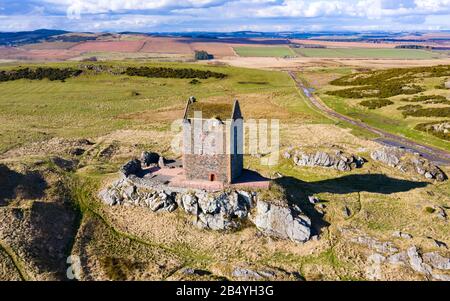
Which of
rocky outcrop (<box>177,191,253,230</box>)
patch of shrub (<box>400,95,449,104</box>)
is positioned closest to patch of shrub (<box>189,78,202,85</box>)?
patch of shrub (<box>400,95,449,104</box>)

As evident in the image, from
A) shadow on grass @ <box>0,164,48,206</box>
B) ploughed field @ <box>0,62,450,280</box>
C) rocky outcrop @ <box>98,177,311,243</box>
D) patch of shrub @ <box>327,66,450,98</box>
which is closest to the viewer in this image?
ploughed field @ <box>0,62,450,280</box>

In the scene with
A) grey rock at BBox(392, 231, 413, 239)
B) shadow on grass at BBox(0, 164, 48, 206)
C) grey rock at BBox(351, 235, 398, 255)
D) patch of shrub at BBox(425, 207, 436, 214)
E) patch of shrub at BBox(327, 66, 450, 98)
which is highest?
patch of shrub at BBox(327, 66, 450, 98)

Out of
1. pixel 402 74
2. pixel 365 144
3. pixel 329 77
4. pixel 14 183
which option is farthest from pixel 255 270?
pixel 329 77

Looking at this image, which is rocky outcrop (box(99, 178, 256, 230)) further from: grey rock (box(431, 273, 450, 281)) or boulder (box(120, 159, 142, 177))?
grey rock (box(431, 273, 450, 281))

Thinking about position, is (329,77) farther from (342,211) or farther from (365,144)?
(342,211)

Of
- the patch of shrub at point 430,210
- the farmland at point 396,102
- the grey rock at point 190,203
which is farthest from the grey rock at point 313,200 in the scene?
the farmland at point 396,102

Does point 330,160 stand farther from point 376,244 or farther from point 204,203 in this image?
point 204,203
